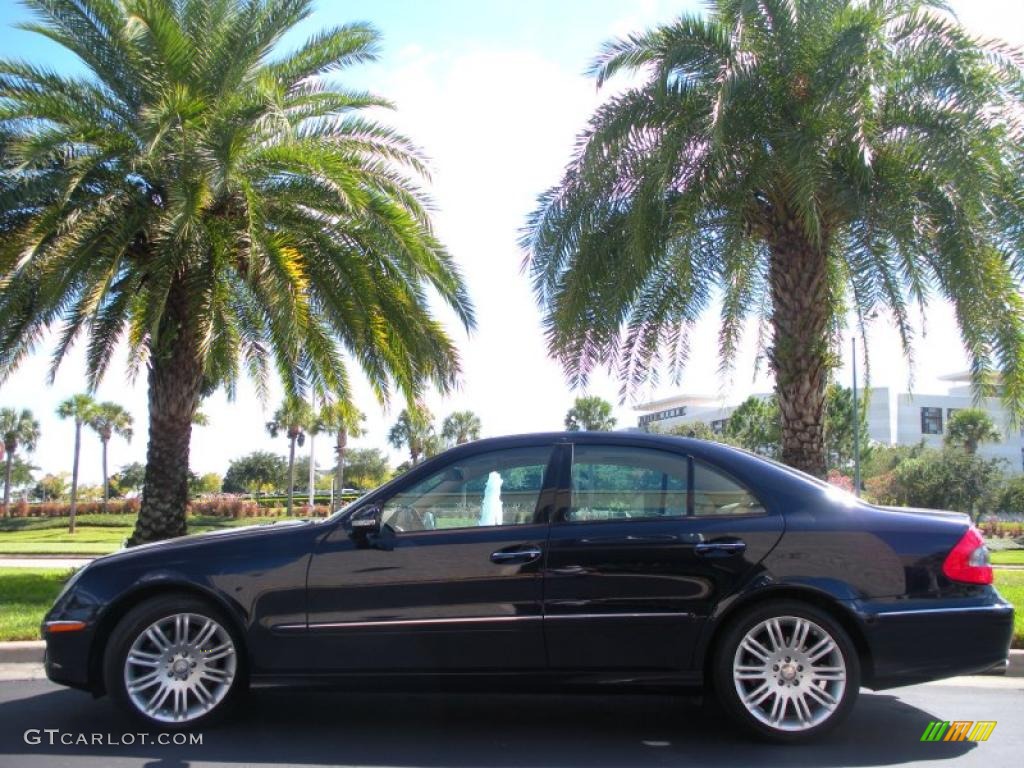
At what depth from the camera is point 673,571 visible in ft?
15.6

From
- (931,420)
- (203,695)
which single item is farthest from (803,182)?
(931,420)

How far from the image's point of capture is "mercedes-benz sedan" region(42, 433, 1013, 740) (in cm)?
471

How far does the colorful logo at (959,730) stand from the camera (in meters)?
4.96

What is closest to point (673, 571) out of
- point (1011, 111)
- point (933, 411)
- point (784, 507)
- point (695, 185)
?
point (784, 507)

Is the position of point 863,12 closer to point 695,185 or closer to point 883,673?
point 695,185

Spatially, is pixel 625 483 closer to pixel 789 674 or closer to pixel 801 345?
pixel 789 674

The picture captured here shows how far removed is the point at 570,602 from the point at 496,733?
0.89m

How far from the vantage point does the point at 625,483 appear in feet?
16.5

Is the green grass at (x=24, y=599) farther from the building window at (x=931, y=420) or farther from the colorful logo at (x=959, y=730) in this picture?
the building window at (x=931, y=420)

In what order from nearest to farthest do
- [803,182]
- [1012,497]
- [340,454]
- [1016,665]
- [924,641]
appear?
1. [924,641]
2. [1016,665]
3. [803,182]
4. [340,454]
5. [1012,497]

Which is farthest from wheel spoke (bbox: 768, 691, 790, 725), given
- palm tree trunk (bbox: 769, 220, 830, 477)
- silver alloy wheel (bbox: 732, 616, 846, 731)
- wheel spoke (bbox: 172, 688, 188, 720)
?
palm tree trunk (bbox: 769, 220, 830, 477)

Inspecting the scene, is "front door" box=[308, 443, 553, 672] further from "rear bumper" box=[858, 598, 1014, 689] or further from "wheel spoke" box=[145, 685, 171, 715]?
"rear bumper" box=[858, 598, 1014, 689]

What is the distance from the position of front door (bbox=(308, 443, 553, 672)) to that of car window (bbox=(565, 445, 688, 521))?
0.68 feet

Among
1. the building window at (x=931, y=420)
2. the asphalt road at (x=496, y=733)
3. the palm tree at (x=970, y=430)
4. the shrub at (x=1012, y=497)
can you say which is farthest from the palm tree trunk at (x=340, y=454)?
the building window at (x=931, y=420)
